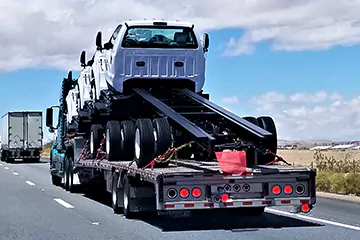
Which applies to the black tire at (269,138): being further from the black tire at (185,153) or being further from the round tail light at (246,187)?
the round tail light at (246,187)

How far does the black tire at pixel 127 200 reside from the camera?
12617 millimetres

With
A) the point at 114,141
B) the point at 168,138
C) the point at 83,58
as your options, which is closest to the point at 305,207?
the point at 168,138

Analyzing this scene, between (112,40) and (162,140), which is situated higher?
(112,40)

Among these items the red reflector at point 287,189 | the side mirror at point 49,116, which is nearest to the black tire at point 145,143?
the red reflector at point 287,189

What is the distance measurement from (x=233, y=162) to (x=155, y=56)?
17.5 feet

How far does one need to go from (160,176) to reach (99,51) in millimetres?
7110

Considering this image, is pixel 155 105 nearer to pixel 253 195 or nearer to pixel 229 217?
pixel 229 217

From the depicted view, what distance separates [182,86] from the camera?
16.1 meters

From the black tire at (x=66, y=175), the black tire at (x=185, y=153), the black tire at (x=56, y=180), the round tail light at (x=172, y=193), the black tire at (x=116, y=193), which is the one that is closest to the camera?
the round tail light at (x=172, y=193)

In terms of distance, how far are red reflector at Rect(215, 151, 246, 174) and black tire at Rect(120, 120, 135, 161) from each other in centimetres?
337

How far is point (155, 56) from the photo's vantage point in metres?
15.7

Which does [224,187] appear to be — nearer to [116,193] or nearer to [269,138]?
[269,138]

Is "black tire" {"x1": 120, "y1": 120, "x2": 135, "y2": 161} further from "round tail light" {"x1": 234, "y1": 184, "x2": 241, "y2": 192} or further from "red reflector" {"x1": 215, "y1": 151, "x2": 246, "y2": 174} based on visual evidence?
"round tail light" {"x1": 234, "y1": 184, "x2": 241, "y2": 192}

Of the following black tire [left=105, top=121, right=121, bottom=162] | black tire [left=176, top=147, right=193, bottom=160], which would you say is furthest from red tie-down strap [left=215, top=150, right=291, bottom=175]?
black tire [left=105, top=121, right=121, bottom=162]
